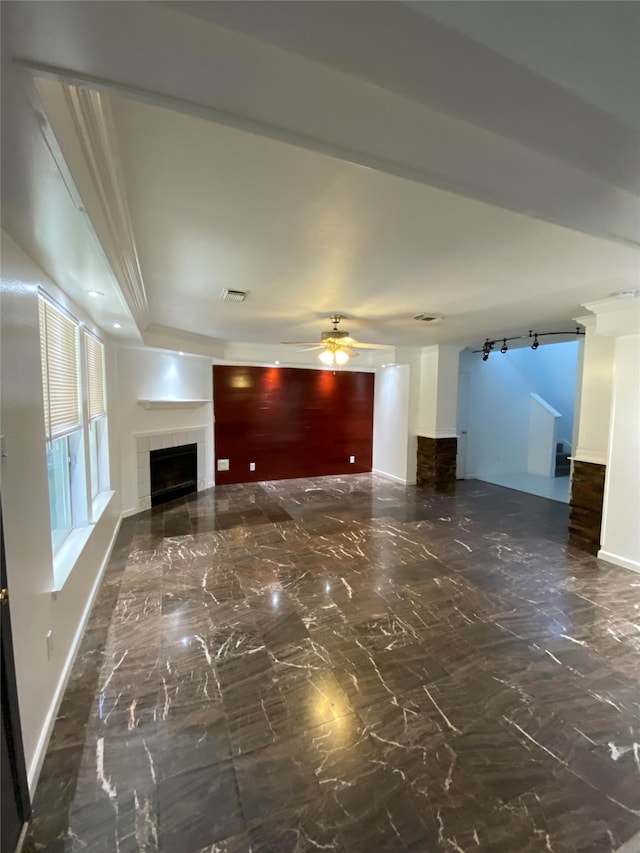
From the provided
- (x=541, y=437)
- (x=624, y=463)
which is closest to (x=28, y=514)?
(x=624, y=463)

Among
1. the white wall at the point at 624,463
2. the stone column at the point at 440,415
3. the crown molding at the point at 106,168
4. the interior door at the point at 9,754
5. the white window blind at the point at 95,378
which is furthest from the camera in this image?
the stone column at the point at 440,415

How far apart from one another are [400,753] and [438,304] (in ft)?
9.93

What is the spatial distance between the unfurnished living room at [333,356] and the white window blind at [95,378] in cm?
5

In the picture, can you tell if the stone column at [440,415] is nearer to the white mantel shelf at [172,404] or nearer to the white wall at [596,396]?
the white wall at [596,396]

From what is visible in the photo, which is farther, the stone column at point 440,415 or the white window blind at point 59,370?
the stone column at point 440,415

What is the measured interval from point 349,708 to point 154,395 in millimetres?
4265

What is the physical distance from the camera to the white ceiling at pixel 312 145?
0.72 m

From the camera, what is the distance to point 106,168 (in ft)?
4.22

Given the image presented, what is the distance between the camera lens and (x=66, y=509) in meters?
2.54

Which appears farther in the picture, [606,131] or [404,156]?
[404,156]

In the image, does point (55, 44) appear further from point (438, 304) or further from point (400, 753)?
point (438, 304)

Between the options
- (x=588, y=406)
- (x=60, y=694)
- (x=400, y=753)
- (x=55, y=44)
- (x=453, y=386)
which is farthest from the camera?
(x=453, y=386)

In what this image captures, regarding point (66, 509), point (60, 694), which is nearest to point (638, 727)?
point (60, 694)

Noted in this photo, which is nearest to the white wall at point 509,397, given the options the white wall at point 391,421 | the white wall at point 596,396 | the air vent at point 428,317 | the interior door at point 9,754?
the white wall at point 391,421
